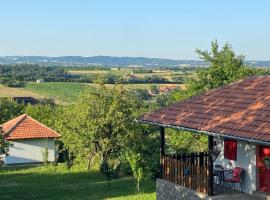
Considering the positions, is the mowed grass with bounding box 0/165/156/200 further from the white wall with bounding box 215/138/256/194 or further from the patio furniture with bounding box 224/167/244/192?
the white wall with bounding box 215/138/256/194

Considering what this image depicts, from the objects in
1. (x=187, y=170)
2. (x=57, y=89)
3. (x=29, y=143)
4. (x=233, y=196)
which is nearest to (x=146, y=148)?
(x=187, y=170)

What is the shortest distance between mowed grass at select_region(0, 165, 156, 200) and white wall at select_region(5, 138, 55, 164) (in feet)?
29.5

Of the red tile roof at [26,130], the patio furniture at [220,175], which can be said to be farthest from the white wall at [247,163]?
the red tile roof at [26,130]

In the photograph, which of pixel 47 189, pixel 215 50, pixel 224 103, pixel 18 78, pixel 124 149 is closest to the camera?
pixel 224 103

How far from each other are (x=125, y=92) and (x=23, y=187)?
10.0m

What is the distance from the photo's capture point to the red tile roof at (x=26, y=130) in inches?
1838

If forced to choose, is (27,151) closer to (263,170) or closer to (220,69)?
(220,69)

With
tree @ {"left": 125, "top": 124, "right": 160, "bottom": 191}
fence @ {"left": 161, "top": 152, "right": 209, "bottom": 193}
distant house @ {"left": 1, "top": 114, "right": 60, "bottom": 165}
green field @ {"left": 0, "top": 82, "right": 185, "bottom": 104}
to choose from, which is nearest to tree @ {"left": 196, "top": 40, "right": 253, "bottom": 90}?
tree @ {"left": 125, "top": 124, "right": 160, "bottom": 191}

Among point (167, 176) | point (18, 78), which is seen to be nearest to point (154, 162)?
point (167, 176)

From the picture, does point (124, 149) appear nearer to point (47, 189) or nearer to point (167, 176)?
point (47, 189)

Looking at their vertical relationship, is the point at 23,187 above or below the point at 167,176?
below

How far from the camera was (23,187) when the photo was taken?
29.0 metres

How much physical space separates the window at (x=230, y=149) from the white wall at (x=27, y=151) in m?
30.5

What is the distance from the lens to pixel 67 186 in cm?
2933
